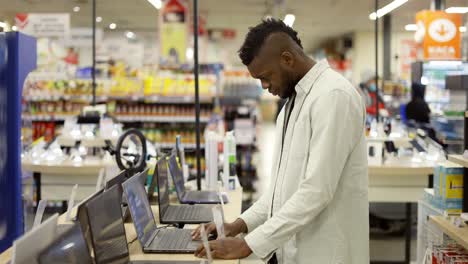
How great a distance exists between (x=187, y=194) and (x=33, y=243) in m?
2.48

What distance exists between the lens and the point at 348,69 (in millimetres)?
20672

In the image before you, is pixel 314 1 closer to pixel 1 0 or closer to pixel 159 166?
pixel 1 0

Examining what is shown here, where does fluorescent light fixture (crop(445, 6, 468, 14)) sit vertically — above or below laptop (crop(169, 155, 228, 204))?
above

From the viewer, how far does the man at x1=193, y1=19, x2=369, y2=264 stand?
2143 millimetres

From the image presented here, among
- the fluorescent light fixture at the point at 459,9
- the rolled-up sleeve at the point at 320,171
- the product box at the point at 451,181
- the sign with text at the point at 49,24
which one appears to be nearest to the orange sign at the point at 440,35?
the fluorescent light fixture at the point at 459,9

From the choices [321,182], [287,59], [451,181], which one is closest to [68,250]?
[321,182]

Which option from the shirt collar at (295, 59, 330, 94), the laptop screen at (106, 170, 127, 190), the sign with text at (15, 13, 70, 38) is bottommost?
the laptop screen at (106, 170, 127, 190)

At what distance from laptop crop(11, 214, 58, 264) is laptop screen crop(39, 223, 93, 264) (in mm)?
26

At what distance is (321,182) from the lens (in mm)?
2133

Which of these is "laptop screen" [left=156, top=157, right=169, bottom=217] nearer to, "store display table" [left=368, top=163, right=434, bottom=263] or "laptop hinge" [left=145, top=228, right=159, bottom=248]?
"laptop hinge" [left=145, top=228, right=159, bottom=248]

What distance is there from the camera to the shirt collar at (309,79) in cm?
227

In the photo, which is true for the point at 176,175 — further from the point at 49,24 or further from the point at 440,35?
the point at 49,24

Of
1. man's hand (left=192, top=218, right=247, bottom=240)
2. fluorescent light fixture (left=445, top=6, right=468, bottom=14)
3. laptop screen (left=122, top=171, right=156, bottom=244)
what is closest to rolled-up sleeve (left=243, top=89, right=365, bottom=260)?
man's hand (left=192, top=218, right=247, bottom=240)

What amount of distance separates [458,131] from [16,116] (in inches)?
364
